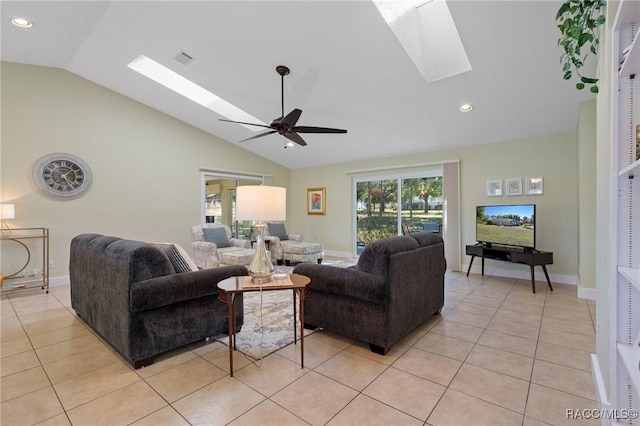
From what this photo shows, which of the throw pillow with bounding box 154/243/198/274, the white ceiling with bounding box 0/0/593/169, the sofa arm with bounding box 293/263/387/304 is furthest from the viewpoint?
the white ceiling with bounding box 0/0/593/169

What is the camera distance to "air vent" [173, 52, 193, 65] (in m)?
3.78

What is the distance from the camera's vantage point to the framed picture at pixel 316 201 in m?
7.50

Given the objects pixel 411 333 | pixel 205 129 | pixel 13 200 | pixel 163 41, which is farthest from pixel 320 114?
pixel 13 200

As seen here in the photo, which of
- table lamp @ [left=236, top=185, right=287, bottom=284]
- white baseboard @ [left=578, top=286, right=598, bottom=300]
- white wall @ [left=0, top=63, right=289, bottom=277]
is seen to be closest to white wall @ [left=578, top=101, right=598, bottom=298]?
white baseboard @ [left=578, top=286, right=598, bottom=300]

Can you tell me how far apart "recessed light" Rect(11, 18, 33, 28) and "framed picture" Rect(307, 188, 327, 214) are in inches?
219

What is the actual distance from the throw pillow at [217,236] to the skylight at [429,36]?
435 centimetres

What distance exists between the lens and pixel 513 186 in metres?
4.89

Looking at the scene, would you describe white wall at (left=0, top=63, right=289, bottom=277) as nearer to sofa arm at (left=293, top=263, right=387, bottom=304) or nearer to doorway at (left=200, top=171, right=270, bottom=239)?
doorway at (left=200, top=171, right=270, bottom=239)

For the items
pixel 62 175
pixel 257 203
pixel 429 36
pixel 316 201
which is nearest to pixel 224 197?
pixel 316 201

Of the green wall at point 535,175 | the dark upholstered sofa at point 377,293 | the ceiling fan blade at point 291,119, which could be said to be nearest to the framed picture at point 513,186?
the green wall at point 535,175

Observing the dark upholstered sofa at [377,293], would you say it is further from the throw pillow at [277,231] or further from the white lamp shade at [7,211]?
the white lamp shade at [7,211]

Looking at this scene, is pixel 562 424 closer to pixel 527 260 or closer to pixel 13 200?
pixel 527 260

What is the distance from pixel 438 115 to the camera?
4.39 metres

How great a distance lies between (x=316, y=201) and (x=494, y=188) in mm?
4050
